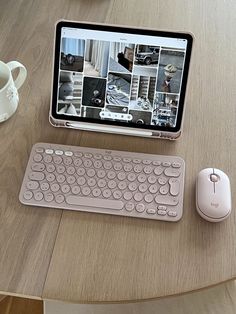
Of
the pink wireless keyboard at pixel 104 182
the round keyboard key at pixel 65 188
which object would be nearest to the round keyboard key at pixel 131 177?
the pink wireless keyboard at pixel 104 182

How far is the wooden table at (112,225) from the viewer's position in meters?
0.73

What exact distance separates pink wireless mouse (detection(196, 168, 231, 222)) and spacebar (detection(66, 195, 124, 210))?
132mm

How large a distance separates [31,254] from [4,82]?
1.13 ft

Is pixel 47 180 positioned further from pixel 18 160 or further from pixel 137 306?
pixel 137 306

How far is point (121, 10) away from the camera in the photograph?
1137 millimetres

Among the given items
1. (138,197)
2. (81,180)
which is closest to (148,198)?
(138,197)

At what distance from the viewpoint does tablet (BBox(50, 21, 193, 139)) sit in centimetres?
84

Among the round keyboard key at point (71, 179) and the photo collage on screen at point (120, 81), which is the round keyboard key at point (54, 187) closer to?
the round keyboard key at point (71, 179)

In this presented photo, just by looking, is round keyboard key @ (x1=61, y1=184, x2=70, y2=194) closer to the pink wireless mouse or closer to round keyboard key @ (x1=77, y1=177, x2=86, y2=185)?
round keyboard key @ (x1=77, y1=177, x2=86, y2=185)

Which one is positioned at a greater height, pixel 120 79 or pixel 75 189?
pixel 120 79

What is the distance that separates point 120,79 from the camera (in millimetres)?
862

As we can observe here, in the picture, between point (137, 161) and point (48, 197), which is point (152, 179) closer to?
point (137, 161)

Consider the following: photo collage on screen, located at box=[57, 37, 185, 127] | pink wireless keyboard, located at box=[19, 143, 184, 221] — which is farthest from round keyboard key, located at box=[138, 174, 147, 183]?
photo collage on screen, located at box=[57, 37, 185, 127]

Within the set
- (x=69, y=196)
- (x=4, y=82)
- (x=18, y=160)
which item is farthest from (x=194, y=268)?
(x=4, y=82)
